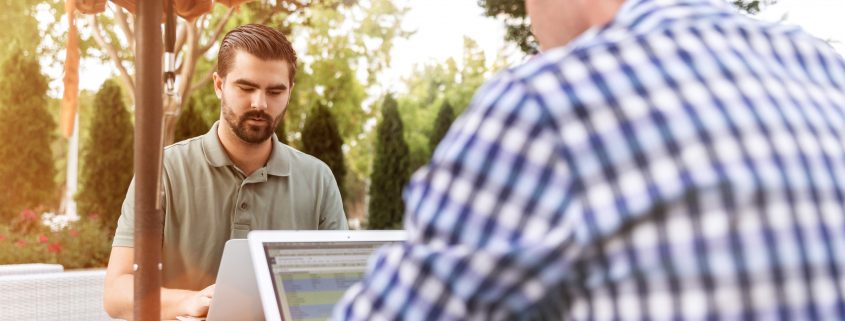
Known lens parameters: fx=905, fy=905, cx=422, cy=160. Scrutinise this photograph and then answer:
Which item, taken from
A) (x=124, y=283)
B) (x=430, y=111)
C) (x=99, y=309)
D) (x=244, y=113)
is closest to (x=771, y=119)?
(x=124, y=283)

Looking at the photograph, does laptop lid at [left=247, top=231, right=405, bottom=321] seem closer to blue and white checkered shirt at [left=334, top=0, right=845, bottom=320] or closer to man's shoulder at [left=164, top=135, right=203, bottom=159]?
blue and white checkered shirt at [left=334, top=0, right=845, bottom=320]

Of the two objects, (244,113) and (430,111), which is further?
(430,111)

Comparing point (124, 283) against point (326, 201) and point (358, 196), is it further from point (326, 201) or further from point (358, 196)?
point (358, 196)

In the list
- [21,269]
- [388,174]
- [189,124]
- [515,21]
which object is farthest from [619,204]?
[515,21]

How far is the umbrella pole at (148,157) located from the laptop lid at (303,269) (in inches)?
14.7

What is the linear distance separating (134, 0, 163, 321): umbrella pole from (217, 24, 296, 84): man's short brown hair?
95 centimetres

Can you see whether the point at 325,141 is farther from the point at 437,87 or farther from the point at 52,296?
the point at 52,296

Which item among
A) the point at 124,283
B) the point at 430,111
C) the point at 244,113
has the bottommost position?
the point at 430,111

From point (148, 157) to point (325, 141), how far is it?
1229cm

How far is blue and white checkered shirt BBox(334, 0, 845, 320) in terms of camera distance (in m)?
0.75

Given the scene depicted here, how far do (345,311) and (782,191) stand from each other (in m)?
0.41

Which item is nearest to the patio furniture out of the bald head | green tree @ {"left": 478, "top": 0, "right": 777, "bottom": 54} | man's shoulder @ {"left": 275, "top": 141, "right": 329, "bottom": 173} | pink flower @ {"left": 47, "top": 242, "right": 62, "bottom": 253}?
man's shoulder @ {"left": 275, "top": 141, "right": 329, "bottom": 173}

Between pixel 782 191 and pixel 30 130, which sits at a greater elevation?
pixel 782 191

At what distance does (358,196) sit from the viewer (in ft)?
93.9
